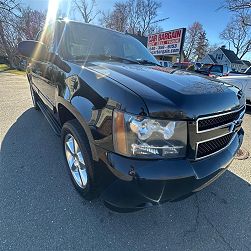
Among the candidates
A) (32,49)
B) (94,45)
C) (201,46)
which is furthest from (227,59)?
(32,49)

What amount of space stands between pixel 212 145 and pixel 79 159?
1.33m

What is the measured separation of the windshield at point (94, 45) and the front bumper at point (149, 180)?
1.65 metres

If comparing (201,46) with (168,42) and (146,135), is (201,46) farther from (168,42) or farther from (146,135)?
(146,135)

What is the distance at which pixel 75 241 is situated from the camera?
74.1 inches

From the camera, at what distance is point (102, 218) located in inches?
83.6

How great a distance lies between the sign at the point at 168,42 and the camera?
14387 millimetres

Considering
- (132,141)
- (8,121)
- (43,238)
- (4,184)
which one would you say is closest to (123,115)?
(132,141)

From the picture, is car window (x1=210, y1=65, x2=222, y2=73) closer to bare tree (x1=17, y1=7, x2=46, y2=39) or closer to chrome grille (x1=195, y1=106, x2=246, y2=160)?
chrome grille (x1=195, y1=106, x2=246, y2=160)

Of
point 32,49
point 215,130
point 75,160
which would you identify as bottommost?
point 75,160

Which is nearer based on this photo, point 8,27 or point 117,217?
point 117,217

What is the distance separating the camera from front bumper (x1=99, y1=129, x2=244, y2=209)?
155cm

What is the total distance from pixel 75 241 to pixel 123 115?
119 cm

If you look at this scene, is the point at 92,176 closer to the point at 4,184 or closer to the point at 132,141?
the point at 132,141

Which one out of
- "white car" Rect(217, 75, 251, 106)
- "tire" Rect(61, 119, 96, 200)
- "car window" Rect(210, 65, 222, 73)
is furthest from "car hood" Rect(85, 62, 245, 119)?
"car window" Rect(210, 65, 222, 73)
